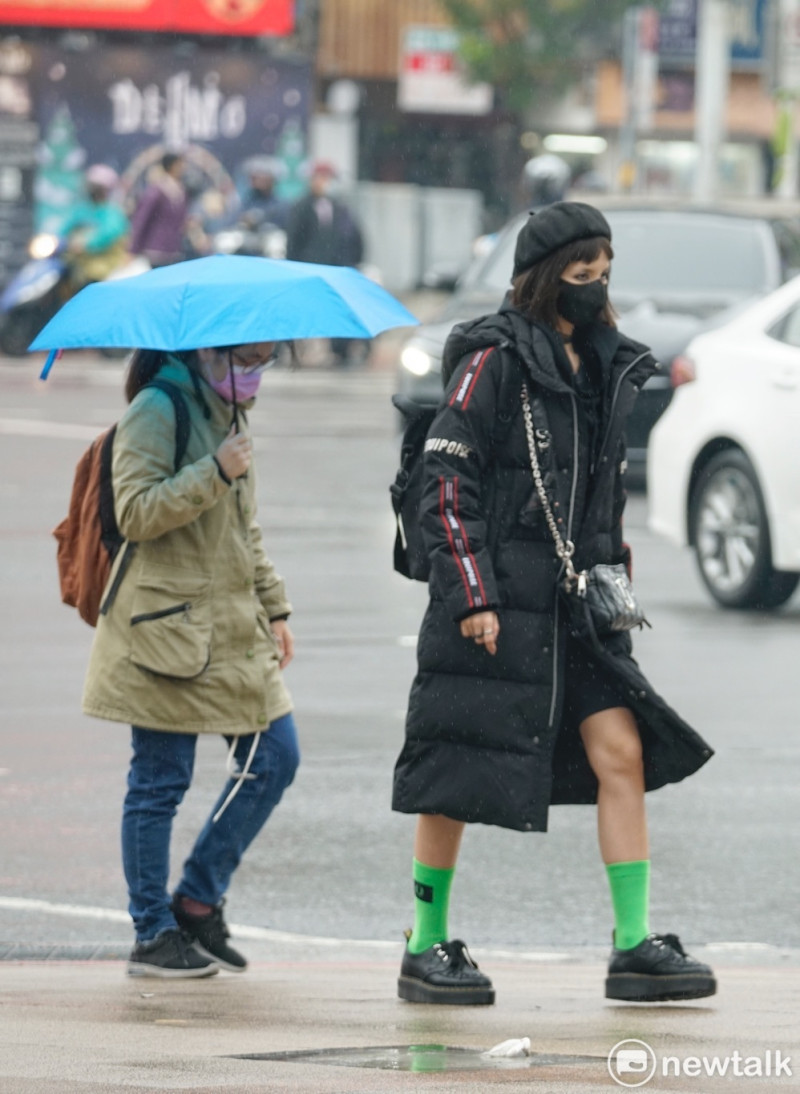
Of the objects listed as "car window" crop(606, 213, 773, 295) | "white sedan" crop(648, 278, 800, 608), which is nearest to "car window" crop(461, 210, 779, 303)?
"car window" crop(606, 213, 773, 295)

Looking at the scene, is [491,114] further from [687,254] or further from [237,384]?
[237,384]

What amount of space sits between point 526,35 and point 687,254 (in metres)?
24.3

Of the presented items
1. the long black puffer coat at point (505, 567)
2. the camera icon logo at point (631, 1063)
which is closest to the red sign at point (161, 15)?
the long black puffer coat at point (505, 567)

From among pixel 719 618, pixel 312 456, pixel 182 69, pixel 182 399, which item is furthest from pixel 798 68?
pixel 182 399

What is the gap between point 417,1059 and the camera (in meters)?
4.46

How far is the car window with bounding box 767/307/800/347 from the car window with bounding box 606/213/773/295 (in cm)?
439

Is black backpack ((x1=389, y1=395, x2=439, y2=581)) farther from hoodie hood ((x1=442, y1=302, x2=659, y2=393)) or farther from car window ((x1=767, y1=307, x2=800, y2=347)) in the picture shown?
car window ((x1=767, y1=307, x2=800, y2=347))

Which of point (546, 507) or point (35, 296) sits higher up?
point (546, 507)

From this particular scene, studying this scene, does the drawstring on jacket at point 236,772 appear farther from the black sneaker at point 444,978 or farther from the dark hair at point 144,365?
the dark hair at point 144,365

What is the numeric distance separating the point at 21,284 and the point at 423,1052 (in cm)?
2136

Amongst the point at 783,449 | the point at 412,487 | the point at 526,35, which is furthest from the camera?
the point at 526,35

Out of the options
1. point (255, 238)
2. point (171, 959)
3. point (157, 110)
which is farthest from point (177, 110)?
point (171, 959)

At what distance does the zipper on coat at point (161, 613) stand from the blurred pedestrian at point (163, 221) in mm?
20502

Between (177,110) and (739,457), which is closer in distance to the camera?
(739,457)
